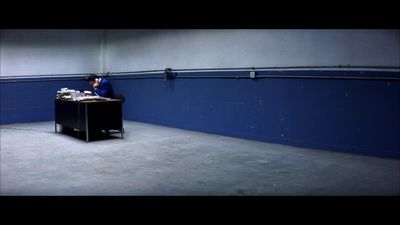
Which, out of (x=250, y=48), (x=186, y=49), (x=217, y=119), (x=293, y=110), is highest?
(x=186, y=49)

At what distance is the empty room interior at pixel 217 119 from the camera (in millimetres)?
4340

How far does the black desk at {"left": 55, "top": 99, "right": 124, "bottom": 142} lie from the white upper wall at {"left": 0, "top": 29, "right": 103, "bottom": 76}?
10.4 ft

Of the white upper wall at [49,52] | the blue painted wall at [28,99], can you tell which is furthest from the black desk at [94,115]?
the white upper wall at [49,52]

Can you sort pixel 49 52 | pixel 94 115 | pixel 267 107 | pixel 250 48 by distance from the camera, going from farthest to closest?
pixel 49 52
pixel 250 48
pixel 94 115
pixel 267 107

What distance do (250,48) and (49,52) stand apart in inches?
233

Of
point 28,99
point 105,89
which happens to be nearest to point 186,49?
point 105,89

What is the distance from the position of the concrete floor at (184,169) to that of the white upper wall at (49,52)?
3.21 m

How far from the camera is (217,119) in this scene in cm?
759

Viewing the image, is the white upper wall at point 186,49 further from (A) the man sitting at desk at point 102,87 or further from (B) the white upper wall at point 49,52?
(A) the man sitting at desk at point 102,87

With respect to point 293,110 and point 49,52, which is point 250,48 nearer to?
point 293,110

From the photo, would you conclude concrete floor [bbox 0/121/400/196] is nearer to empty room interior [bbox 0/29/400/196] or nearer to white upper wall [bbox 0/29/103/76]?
empty room interior [bbox 0/29/400/196]

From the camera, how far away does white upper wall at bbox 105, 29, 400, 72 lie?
5.32 metres
